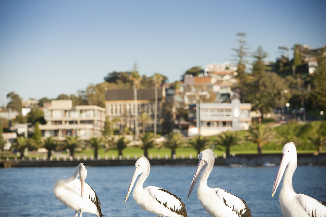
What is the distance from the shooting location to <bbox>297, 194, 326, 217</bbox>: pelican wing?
8578 mm

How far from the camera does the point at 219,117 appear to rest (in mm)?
121125

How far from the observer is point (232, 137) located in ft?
305

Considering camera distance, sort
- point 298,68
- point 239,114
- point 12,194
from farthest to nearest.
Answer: point 298,68 < point 239,114 < point 12,194

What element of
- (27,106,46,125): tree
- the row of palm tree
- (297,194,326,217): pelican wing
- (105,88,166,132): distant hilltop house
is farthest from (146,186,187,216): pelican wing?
(105,88,166,132): distant hilltop house

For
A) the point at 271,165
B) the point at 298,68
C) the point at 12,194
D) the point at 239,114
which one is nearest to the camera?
the point at 12,194

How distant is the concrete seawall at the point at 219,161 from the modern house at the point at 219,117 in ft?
74.3

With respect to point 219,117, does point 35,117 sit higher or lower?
higher

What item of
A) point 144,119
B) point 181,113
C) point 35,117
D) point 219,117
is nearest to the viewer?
point 219,117

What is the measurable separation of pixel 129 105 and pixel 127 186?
68.8 meters

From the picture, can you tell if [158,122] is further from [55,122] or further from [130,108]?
[55,122]

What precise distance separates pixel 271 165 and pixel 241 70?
64.5 meters

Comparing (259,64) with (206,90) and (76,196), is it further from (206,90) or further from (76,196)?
(76,196)

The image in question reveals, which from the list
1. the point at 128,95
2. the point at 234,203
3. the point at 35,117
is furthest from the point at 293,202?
the point at 128,95

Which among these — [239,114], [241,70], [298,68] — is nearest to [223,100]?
[241,70]
